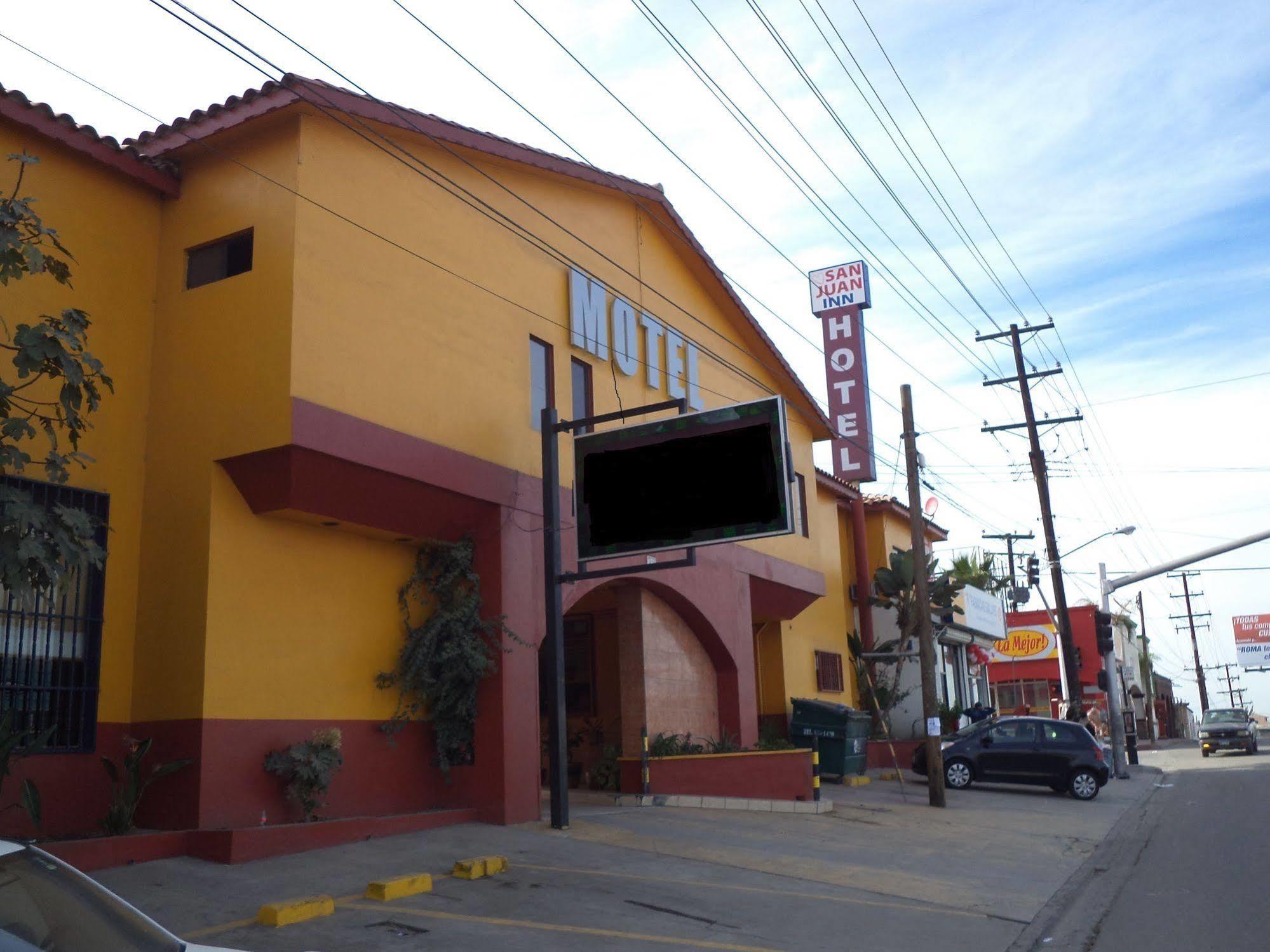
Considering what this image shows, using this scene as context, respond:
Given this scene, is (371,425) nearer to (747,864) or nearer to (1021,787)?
(747,864)

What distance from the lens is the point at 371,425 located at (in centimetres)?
1309

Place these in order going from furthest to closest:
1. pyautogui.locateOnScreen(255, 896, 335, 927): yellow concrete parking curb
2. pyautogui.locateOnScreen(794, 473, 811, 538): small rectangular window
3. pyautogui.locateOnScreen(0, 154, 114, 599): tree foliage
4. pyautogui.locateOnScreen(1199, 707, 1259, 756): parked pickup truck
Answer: pyautogui.locateOnScreen(1199, 707, 1259, 756): parked pickup truck
pyautogui.locateOnScreen(794, 473, 811, 538): small rectangular window
pyautogui.locateOnScreen(255, 896, 335, 927): yellow concrete parking curb
pyautogui.locateOnScreen(0, 154, 114, 599): tree foliage

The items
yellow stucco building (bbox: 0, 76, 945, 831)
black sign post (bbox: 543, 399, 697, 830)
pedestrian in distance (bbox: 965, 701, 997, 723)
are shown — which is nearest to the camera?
yellow stucco building (bbox: 0, 76, 945, 831)

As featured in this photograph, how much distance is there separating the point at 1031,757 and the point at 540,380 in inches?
533

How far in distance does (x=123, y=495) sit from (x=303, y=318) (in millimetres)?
2894

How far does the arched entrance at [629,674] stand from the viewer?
19.2 meters

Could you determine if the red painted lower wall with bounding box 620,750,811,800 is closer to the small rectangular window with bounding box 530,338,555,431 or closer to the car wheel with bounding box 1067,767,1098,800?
the small rectangular window with bounding box 530,338,555,431

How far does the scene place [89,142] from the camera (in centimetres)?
1231

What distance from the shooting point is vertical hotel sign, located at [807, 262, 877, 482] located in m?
26.8

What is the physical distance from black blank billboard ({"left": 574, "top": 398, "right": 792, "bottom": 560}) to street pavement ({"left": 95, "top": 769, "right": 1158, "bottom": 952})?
12.5 feet

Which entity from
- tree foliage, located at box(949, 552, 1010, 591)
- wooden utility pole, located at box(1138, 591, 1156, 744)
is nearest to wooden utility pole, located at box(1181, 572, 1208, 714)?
wooden utility pole, located at box(1138, 591, 1156, 744)

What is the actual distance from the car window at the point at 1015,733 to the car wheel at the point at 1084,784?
1062 millimetres

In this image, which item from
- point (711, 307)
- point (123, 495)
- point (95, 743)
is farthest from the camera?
point (711, 307)

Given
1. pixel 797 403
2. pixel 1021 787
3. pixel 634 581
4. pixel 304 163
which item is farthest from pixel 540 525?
pixel 1021 787
